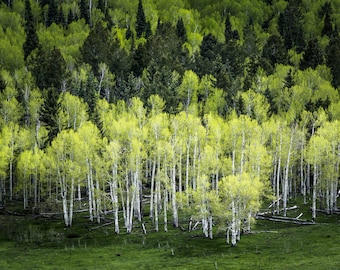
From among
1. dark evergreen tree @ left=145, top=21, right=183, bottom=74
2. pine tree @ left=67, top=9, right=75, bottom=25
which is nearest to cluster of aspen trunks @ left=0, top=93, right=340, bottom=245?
dark evergreen tree @ left=145, top=21, right=183, bottom=74

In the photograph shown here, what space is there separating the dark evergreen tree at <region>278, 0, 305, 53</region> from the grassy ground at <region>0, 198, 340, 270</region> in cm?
9840

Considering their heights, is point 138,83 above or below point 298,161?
above

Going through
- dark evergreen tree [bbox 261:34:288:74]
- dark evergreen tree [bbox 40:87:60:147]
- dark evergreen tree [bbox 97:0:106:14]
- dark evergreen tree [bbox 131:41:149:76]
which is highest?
dark evergreen tree [bbox 97:0:106:14]

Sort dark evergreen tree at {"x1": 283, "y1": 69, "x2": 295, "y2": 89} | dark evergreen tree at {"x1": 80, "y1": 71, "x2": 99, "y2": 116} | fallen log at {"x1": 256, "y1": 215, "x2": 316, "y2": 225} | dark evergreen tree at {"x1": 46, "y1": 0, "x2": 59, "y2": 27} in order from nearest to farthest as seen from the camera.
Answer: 1. fallen log at {"x1": 256, "y1": 215, "x2": 316, "y2": 225}
2. dark evergreen tree at {"x1": 80, "y1": 71, "x2": 99, "y2": 116}
3. dark evergreen tree at {"x1": 283, "y1": 69, "x2": 295, "y2": 89}
4. dark evergreen tree at {"x1": 46, "y1": 0, "x2": 59, "y2": 27}

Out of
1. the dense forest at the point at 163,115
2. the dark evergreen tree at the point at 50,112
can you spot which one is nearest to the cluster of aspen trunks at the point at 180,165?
the dense forest at the point at 163,115

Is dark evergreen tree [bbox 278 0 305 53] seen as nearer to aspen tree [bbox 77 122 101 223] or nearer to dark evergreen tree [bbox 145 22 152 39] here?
dark evergreen tree [bbox 145 22 152 39]

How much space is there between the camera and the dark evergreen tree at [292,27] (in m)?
151

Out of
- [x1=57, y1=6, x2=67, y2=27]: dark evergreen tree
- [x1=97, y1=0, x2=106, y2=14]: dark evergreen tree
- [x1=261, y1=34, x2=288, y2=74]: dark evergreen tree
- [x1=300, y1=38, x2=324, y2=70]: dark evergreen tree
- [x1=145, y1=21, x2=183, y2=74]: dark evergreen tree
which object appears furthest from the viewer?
[x1=97, y1=0, x2=106, y2=14]: dark evergreen tree

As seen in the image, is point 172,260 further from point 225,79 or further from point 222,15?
point 222,15

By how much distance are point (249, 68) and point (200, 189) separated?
256 feet

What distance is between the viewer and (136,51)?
395ft

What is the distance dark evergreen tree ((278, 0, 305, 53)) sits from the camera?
151 metres

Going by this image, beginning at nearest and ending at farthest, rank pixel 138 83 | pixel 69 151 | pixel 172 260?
1. pixel 172 260
2. pixel 69 151
3. pixel 138 83

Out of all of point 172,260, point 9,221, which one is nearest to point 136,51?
point 9,221
